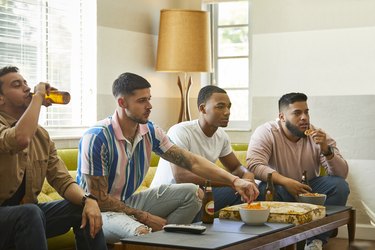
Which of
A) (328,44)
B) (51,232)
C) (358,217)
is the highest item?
(328,44)

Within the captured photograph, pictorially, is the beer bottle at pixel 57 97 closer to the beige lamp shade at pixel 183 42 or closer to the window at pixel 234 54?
the beige lamp shade at pixel 183 42

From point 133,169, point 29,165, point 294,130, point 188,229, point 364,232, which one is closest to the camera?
point 188,229

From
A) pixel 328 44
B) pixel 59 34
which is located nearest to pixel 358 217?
pixel 328 44

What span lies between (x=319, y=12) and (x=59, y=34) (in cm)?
225

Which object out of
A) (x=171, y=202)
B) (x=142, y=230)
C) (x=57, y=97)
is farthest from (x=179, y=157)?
(x=57, y=97)

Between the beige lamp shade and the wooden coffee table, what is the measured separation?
7.85 ft

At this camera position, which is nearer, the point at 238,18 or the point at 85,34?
the point at 85,34

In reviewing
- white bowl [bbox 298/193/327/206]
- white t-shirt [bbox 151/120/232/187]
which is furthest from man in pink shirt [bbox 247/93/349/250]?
white bowl [bbox 298/193/327/206]

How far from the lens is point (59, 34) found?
17.5 feet

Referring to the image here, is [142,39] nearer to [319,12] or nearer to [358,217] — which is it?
[319,12]

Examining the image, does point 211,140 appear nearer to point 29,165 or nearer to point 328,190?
point 328,190

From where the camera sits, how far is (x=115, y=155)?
3.87m

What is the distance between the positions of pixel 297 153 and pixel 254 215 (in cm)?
176

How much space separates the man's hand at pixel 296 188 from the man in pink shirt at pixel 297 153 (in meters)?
0.24
